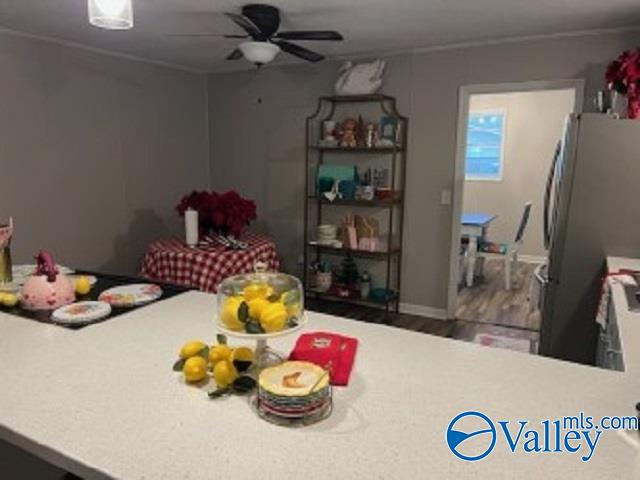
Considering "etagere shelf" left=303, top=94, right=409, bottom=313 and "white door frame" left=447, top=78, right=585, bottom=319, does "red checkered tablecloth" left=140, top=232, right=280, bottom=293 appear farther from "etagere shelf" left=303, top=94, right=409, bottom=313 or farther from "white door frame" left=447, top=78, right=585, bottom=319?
"white door frame" left=447, top=78, right=585, bottom=319

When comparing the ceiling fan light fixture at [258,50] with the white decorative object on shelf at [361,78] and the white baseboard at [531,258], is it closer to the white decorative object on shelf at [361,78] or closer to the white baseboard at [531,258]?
the white decorative object on shelf at [361,78]

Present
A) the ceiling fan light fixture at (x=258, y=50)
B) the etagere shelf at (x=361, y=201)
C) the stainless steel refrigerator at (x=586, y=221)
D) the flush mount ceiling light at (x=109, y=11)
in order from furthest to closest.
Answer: the etagere shelf at (x=361, y=201)
the ceiling fan light fixture at (x=258, y=50)
the stainless steel refrigerator at (x=586, y=221)
the flush mount ceiling light at (x=109, y=11)

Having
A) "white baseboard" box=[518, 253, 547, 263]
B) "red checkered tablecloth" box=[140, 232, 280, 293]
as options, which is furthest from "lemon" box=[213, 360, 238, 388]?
"white baseboard" box=[518, 253, 547, 263]

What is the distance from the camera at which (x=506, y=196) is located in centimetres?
612

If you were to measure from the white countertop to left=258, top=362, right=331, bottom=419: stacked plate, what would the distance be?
31 mm

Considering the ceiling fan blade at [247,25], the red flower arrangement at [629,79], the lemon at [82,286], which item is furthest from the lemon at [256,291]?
the red flower arrangement at [629,79]

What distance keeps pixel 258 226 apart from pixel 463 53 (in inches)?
98.5

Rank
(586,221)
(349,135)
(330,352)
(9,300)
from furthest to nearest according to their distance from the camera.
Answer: (349,135) < (586,221) < (9,300) < (330,352)

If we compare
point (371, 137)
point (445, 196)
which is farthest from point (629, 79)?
point (371, 137)

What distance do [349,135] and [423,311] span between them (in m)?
1.68

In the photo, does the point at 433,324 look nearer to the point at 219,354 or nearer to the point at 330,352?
the point at 330,352

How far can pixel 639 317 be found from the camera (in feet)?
5.54

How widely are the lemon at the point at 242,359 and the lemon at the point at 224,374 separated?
40mm

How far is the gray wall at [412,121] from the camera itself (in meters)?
3.36
